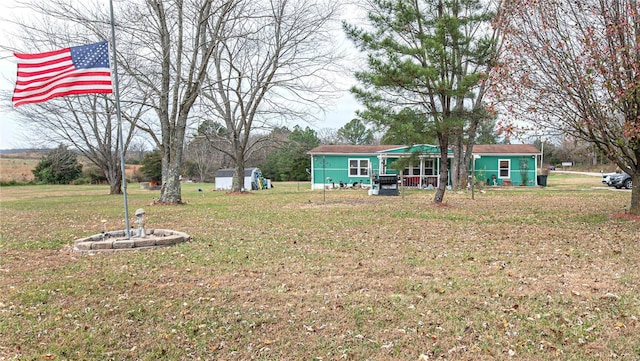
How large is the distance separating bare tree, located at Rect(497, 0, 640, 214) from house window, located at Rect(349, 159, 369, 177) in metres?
20.4

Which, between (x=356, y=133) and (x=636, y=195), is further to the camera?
(x=356, y=133)

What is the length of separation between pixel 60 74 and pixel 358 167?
2489cm

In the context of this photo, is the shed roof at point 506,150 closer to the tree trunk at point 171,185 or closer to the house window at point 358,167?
the house window at point 358,167

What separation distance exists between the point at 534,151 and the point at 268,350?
3065cm

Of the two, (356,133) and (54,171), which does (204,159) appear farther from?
(356,133)

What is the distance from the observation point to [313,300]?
4.70 metres

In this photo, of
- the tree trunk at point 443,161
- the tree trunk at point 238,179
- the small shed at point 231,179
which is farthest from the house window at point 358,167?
the tree trunk at point 443,161

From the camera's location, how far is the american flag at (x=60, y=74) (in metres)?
7.11

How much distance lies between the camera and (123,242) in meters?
7.49

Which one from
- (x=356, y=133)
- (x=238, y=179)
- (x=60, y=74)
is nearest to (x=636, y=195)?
(x=60, y=74)

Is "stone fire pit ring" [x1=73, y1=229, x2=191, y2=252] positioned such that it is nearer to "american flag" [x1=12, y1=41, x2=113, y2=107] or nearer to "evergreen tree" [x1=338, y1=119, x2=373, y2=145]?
"american flag" [x1=12, y1=41, x2=113, y2=107]

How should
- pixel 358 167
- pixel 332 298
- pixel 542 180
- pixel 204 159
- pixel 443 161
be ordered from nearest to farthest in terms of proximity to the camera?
pixel 332 298 → pixel 443 161 → pixel 542 180 → pixel 358 167 → pixel 204 159

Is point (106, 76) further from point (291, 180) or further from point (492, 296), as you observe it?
point (291, 180)

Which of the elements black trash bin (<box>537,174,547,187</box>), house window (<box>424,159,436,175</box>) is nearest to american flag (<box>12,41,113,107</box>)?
house window (<box>424,159,436,175</box>)
